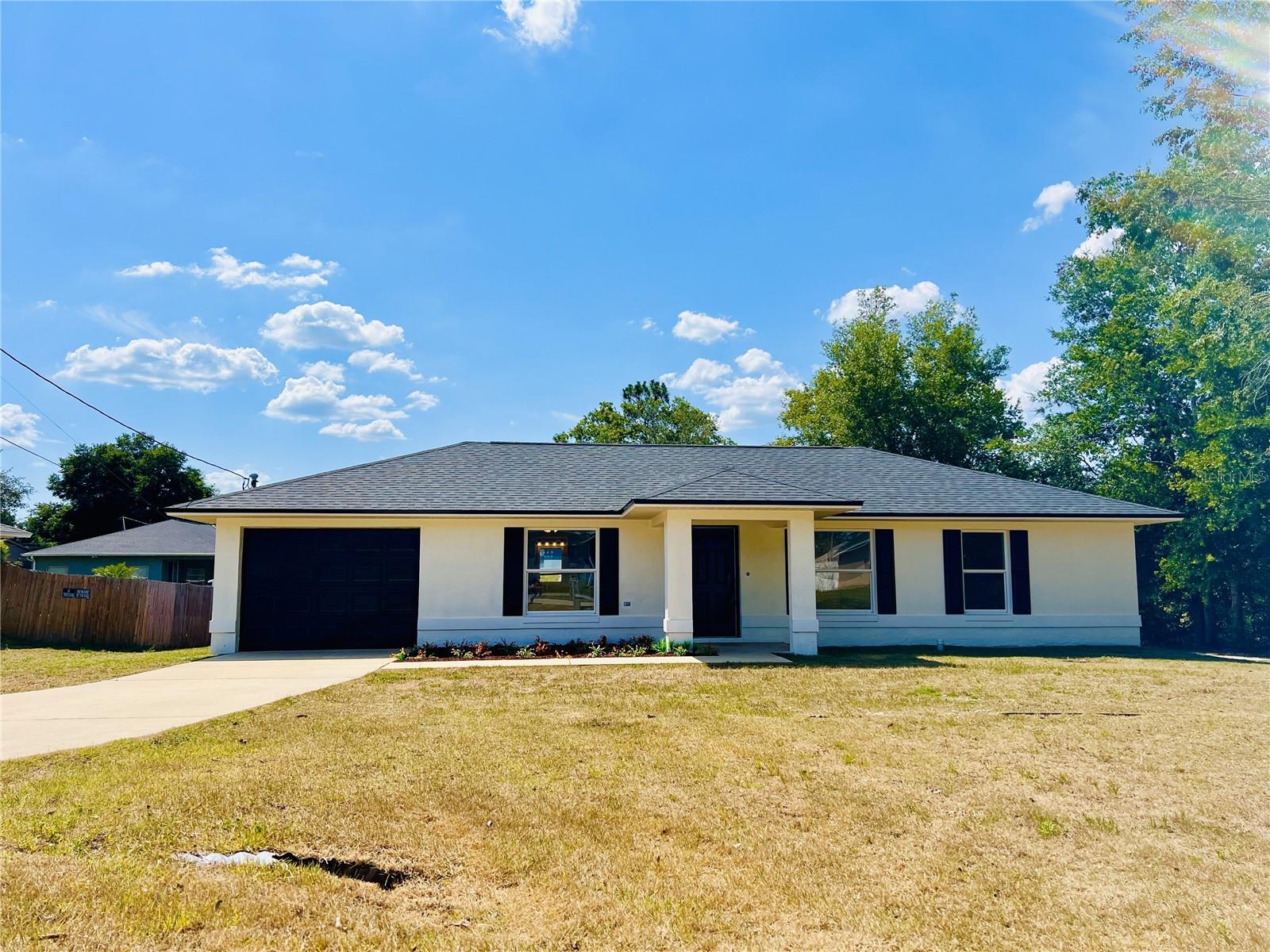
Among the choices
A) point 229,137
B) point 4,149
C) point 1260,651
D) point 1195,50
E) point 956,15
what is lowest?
point 1260,651

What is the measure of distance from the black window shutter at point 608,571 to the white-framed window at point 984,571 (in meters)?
7.48

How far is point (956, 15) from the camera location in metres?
11.8

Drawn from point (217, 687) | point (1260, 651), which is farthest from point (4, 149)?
point (1260, 651)

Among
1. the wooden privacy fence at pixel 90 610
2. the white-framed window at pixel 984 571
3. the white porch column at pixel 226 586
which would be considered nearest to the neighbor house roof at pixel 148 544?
the wooden privacy fence at pixel 90 610

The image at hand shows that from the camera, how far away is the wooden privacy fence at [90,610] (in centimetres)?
1630

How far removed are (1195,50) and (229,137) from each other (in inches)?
785

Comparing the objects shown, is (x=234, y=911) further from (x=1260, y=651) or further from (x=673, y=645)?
(x=1260, y=651)

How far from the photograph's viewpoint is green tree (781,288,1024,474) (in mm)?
31797

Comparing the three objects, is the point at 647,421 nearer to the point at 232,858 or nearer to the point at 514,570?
the point at 514,570

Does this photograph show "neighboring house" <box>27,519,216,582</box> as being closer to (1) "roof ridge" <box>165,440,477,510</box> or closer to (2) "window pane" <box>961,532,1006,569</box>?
(1) "roof ridge" <box>165,440,477,510</box>

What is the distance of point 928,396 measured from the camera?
32.3 metres

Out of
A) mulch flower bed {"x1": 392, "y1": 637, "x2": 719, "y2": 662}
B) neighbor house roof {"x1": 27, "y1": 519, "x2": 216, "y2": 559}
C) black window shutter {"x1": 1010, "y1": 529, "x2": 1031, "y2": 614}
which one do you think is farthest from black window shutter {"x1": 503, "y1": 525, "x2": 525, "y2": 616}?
neighbor house roof {"x1": 27, "y1": 519, "x2": 216, "y2": 559}

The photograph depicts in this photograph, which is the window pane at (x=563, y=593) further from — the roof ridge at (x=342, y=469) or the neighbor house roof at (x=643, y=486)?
the roof ridge at (x=342, y=469)

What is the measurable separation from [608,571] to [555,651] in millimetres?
2138
